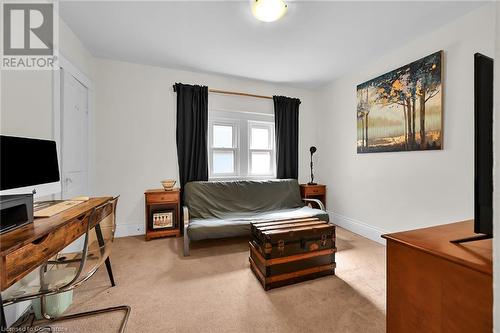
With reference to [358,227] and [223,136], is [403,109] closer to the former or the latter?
[358,227]

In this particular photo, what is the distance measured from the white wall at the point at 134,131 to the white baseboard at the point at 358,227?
2932 millimetres

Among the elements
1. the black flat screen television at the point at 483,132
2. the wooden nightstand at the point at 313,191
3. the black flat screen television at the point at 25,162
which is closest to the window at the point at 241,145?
the wooden nightstand at the point at 313,191

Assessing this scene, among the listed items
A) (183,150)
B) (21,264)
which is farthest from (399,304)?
(183,150)

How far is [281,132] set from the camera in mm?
3930

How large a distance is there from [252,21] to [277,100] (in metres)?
1.82

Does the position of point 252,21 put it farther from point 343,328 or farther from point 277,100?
point 343,328

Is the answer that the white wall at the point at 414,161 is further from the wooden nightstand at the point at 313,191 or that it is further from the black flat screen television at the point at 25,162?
the black flat screen television at the point at 25,162

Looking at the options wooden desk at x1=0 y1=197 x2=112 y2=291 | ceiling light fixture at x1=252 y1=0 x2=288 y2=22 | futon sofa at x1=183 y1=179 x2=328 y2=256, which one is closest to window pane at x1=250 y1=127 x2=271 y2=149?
futon sofa at x1=183 y1=179 x2=328 y2=256

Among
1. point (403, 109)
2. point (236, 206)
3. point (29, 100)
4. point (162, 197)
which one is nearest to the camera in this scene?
point (29, 100)

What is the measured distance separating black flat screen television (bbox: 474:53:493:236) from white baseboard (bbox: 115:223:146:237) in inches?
→ 144

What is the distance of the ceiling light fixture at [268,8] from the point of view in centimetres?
176

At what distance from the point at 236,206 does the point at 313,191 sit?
151cm

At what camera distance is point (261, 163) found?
4023 mm

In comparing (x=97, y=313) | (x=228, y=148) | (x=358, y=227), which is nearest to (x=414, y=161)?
(x=358, y=227)
